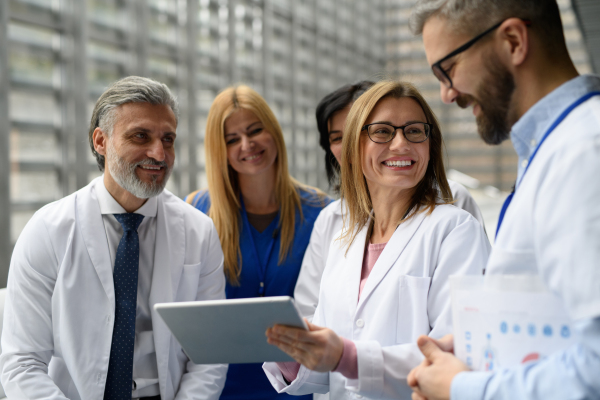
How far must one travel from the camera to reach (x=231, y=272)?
280cm

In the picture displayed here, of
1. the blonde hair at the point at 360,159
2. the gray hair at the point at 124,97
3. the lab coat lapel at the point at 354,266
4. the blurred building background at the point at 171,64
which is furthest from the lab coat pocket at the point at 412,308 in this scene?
the gray hair at the point at 124,97

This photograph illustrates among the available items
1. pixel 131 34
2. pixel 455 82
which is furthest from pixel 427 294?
pixel 131 34

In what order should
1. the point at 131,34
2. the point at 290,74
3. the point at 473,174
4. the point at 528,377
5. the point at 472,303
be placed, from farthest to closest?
the point at 473,174 < the point at 290,74 < the point at 131,34 < the point at 472,303 < the point at 528,377

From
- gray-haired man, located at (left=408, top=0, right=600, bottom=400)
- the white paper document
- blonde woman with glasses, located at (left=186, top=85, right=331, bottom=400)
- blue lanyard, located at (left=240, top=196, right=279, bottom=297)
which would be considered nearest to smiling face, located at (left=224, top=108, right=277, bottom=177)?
blonde woman with glasses, located at (left=186, top=85, right=331, bottom=400)

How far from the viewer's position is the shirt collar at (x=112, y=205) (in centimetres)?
220

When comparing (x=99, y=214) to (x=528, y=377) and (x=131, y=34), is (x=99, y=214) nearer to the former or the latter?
(x=528, y=377)

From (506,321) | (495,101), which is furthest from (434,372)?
(495,101)

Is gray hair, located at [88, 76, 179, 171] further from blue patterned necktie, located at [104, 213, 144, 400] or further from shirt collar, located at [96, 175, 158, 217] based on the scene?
blue patterned necktie, located at [104, 213, 144, 400]

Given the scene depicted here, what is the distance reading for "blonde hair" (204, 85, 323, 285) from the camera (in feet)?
9.43

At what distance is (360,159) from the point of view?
6.34ft

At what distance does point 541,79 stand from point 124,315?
1750 millimetres

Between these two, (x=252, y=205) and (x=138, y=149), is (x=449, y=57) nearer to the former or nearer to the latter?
(x=138, y=149)

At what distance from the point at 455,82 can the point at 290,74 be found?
7.33 metres

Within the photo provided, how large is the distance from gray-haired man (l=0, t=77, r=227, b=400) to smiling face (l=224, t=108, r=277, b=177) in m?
0.64
